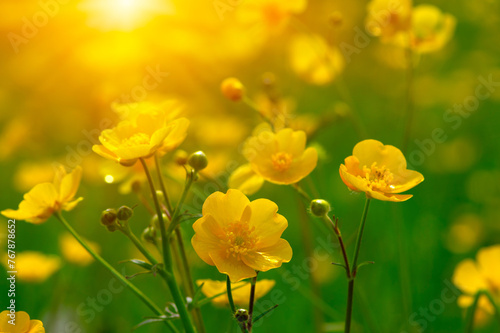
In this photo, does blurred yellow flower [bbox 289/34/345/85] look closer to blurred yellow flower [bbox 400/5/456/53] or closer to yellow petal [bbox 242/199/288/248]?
blurred yellow flower [bbox 400/5/456/53]

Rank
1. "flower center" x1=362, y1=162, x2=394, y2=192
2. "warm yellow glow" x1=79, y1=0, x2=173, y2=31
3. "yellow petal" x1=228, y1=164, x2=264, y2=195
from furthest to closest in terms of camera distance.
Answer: "warm yellow glow" x1=79, y1=0, x2=173, y2=31 < "yellow petal" x1=228, y1=164, x2=264, y2=195 < "flower center" x1=362, y1=162, x2=394, y2=192

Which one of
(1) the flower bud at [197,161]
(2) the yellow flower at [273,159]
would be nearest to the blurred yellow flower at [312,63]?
(2) the yellow flower at [273,159]

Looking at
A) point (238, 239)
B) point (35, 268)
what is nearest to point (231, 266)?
point (238, 239)

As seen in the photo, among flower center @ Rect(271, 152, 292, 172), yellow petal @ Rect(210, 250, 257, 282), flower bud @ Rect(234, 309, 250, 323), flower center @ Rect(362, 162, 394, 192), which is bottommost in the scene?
flower center @ Rect(271, 152, 292, 172)

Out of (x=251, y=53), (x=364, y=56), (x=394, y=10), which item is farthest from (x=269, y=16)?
(x=364, y=56)

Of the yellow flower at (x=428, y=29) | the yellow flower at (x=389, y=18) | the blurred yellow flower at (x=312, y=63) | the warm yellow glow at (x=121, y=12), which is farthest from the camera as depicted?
the warm yellow glow at (x=121, y=12)

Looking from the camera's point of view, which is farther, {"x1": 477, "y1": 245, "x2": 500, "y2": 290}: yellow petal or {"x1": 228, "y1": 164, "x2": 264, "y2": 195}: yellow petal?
{"x1": 477, "y1": 245, "x2": 500, "y2": 290}: yellow petal

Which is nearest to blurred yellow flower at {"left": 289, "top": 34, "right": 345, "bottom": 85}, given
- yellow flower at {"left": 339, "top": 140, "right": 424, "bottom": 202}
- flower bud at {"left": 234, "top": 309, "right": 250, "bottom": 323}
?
yellow flower at {"left": 339, "top": 140, "right": 424, "bottom": 202}

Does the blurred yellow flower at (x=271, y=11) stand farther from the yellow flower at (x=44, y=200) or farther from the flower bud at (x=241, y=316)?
the flower bud at (x=241, y=316)

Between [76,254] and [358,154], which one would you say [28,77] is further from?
[358,154]
